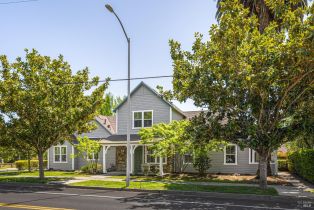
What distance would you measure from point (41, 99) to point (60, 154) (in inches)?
569

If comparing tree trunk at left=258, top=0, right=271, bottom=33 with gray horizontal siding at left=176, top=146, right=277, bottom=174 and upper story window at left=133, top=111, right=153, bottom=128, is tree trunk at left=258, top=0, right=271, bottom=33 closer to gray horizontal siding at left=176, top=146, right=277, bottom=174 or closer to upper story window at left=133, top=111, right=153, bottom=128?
gray horizontal siding at left=176, top=146, right=277, bottom=174

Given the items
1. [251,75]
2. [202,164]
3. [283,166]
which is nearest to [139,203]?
[251,75]

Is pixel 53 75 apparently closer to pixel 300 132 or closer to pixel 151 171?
pixel 151 171

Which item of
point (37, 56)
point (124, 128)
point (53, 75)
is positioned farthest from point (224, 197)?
point (124, 128)

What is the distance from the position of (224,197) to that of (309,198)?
373cm

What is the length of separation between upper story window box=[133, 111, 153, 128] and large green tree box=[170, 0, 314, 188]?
12.5m

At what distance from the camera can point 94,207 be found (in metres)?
11.4

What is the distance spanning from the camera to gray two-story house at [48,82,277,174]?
87.8 feet

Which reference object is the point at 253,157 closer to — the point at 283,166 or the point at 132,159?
the point at 283,166

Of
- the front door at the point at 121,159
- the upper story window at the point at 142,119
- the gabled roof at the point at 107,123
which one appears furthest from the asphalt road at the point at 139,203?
the gabled roof at the point at 107,123

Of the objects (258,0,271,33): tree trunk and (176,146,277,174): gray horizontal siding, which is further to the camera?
(176,146,277,174): gray horizontal siding

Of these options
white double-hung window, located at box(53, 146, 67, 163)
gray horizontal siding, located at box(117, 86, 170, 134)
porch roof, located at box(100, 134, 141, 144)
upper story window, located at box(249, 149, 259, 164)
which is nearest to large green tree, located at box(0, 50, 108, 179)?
porch roof, located at box(100, 134, 141, 144)

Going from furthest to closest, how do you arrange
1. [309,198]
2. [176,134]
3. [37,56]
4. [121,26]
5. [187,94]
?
[176,134], [37,56], [121,26], [187,94], [309,198]

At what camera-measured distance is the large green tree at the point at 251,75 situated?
13.8 metres
